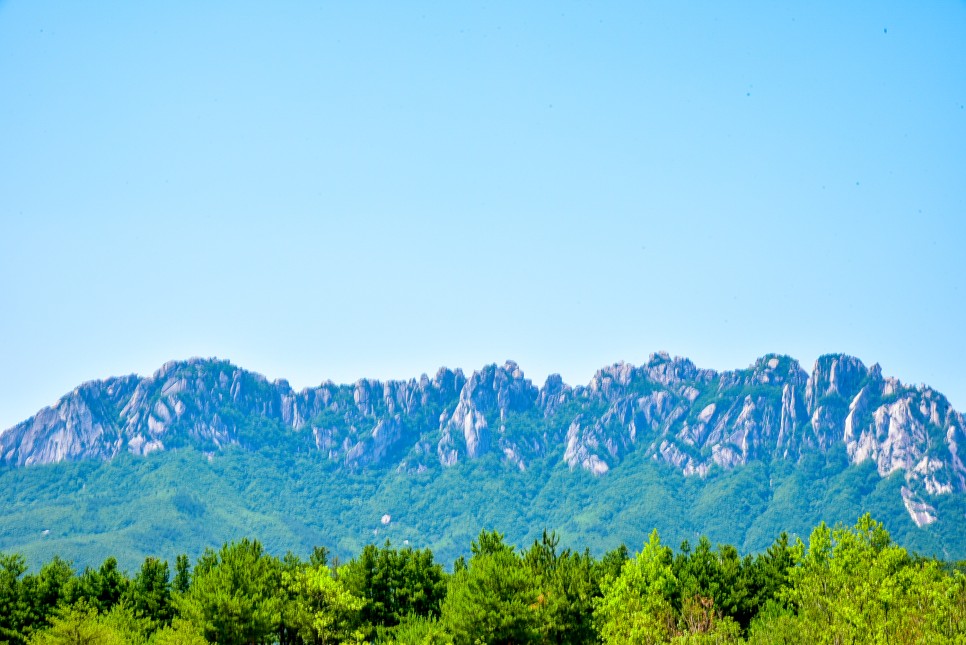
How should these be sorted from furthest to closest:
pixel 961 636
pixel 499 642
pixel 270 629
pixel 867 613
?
pixel 270 629 → pixel 499 642 → pixel 867 613 → pixel 961 636

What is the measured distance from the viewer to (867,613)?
62469 mm

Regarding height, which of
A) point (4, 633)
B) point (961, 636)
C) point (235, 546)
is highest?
point (235, 546)

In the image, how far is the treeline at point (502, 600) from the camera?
218 feet

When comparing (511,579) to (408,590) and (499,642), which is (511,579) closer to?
(499,642)

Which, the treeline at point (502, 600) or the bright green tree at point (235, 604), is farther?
the bright green tree at point (235, 604)

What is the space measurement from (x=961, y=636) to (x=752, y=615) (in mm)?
41830

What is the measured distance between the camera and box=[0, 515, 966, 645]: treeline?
66375mm

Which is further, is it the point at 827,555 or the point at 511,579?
the point at 827,555

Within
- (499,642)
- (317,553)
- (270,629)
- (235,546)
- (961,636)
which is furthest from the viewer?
(317,553)

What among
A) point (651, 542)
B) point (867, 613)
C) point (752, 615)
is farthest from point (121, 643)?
point (752, 615)

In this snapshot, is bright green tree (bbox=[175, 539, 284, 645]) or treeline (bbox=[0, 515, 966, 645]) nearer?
treeline (bbox=[0, 515, 966, 645])

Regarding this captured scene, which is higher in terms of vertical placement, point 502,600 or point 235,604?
point 235,604

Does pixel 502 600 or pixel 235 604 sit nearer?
pixel 502 600

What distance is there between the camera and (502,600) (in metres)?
68.9
